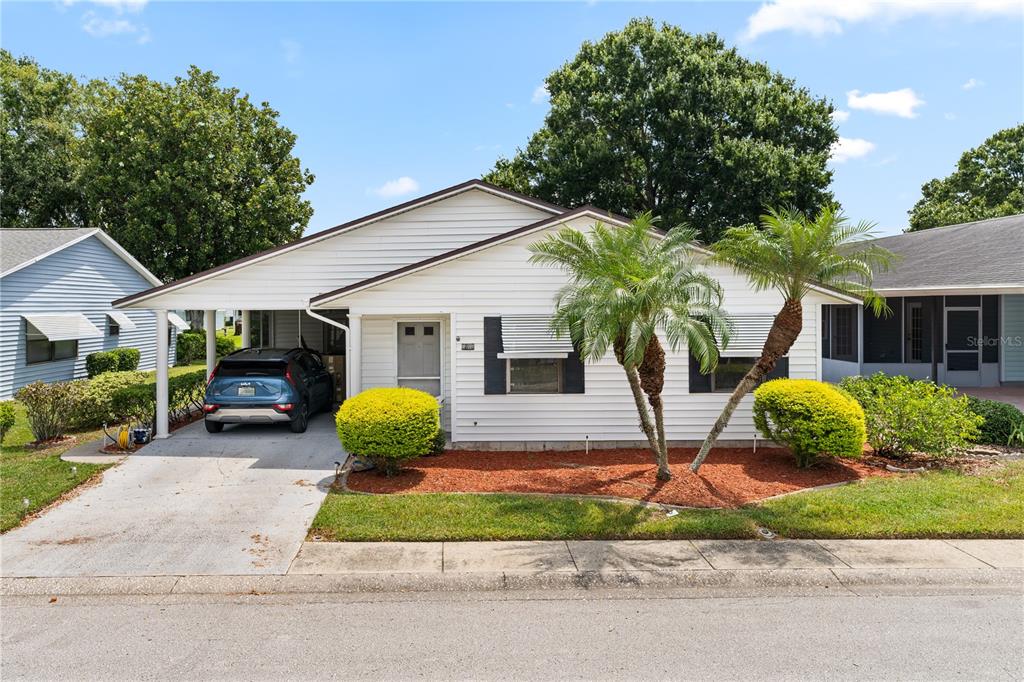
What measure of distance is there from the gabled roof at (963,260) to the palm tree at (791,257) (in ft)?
20.8

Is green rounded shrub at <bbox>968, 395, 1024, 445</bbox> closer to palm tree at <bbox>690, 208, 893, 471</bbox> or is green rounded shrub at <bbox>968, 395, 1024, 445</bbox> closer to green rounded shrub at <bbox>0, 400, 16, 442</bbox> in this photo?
palm tree at <bbox>690, 208, 893, 471</bbox>

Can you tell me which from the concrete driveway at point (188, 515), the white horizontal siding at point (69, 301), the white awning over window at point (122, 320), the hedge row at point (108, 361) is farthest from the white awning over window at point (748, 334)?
the white awning over window at point (122, 320)

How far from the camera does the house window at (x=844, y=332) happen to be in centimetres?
2002

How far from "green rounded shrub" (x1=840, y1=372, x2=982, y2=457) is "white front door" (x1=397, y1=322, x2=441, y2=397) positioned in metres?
7.88

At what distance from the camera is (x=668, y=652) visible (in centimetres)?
475

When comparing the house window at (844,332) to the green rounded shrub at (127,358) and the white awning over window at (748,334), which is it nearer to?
the white awning over window at (748,334)

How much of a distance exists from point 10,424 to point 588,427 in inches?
433

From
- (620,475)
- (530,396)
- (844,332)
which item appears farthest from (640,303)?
(844,332)

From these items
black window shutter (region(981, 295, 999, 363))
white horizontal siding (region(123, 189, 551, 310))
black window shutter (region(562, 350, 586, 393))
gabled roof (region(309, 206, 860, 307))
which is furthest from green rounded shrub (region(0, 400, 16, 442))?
black window shutter (region(981, 295, 999, 363))

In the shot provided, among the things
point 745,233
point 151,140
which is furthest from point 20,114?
point 745,233

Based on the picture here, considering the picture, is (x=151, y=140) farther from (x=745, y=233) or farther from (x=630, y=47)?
(x=745, y=233)

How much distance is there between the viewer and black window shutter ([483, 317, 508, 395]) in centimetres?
1100

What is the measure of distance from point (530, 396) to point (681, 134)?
63.6 feet

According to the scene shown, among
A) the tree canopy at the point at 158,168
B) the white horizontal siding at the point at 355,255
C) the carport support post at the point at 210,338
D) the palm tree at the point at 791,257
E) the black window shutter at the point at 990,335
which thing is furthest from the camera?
the tree canopy at the point at 158,168
